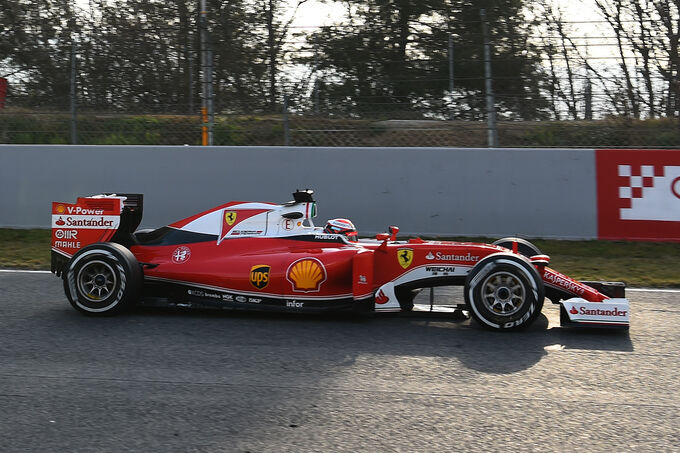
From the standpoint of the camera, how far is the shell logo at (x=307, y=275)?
6.50 m

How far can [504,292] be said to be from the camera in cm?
616

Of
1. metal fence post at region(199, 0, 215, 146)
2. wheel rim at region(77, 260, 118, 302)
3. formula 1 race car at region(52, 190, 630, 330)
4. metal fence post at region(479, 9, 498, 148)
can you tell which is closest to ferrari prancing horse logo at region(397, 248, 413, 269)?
formula 1 race car at region(52, 190, 630, 330)

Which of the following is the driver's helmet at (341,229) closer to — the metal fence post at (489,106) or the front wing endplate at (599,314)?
the front wing endplate at (599,314)

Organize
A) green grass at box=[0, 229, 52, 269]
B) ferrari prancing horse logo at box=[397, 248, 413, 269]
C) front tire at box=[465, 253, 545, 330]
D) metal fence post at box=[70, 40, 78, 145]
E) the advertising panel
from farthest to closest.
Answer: metal fence post at box=[70, 40, 78, 145] < the advertising panel < green grass at box=[0, 229, 52, 269] < ferrari prancing horse logo at box=[397, 248, 413, 269] < front tire at box=[465, 253, 545, 330]

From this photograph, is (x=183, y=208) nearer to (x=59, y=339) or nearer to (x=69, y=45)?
(x=69, y=45)

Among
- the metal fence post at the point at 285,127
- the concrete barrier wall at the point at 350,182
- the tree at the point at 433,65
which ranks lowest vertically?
the concrete barrier wall at the point at 350,182

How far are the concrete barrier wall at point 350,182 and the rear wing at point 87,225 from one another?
412 centimetres

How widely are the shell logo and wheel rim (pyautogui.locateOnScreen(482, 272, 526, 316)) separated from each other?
1357 mm

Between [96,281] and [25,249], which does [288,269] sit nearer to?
[96,281]

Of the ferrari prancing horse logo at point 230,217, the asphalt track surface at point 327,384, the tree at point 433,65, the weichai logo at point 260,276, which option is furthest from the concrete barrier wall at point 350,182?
the weichai logo at point 260,276

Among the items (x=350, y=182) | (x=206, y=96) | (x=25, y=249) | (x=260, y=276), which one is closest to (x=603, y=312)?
(x=260, y=276)

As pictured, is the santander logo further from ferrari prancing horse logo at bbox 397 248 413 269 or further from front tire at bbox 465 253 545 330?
ferrari prancing horse logo at bbox 397 248 413 269

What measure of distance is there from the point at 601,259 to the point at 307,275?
4.81 meters

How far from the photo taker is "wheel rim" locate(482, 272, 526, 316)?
6.14m
